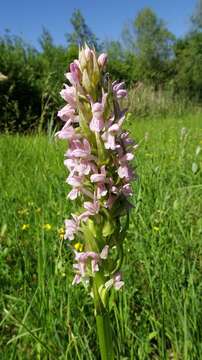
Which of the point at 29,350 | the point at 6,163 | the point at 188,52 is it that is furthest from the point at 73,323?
the point at 188,52

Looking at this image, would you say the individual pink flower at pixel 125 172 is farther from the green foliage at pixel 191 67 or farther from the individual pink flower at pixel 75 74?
the green foliage at pixel 191 67

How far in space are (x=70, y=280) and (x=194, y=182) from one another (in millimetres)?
1915

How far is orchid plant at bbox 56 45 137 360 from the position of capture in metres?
0.99

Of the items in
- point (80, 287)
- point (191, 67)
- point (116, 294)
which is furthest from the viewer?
point (191, 67)

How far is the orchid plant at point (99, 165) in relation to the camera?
992 millimetres

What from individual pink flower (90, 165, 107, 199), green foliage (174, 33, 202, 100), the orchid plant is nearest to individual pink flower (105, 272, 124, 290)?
the orchid plant

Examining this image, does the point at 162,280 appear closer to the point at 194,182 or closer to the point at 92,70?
the point at 92,70

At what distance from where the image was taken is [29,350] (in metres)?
1.61

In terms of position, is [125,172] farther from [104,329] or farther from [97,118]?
[104,329]

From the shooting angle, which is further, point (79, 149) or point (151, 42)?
point (151, 42)

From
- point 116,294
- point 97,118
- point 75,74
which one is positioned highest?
point 75,74

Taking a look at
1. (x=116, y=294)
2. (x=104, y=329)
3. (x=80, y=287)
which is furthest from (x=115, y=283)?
(x=80, y=287)

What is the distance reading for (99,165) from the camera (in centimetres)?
101

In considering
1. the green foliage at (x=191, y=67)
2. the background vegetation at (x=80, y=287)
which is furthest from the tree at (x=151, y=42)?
the background vegetation at (x=80, y=287)
